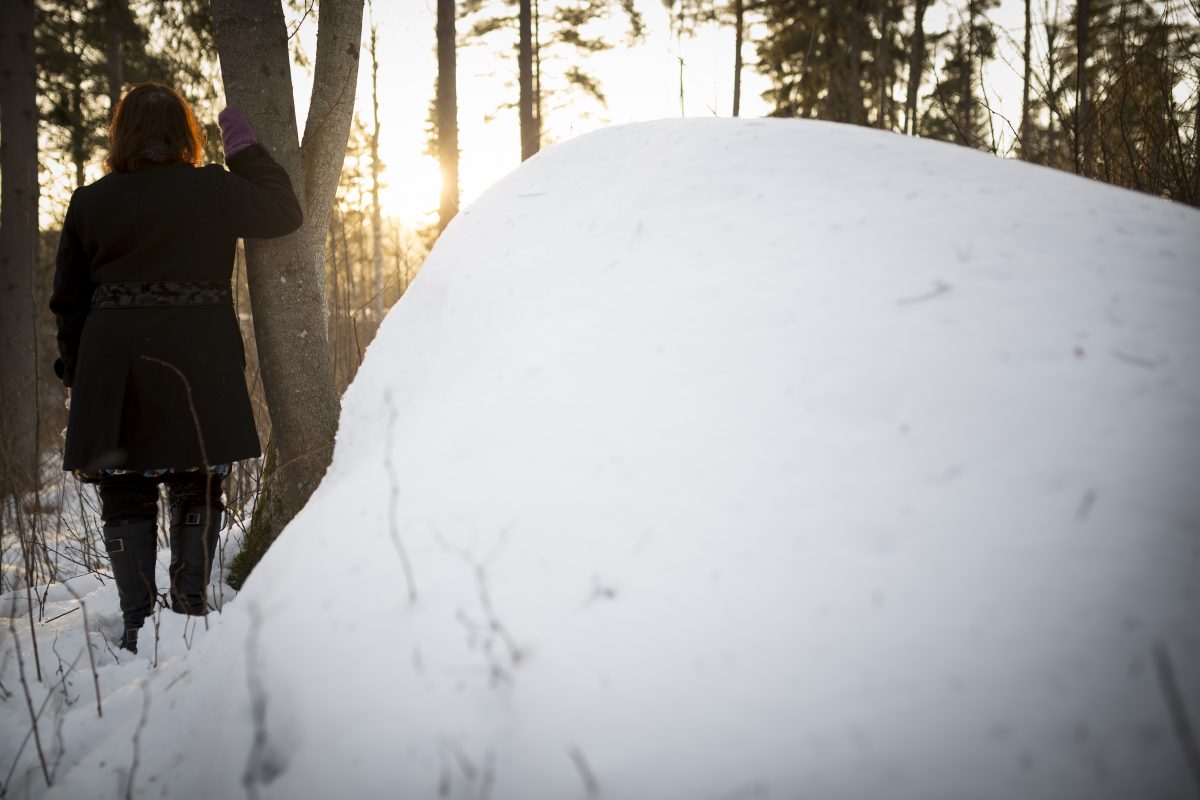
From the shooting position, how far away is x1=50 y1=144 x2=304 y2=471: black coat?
1981 mm

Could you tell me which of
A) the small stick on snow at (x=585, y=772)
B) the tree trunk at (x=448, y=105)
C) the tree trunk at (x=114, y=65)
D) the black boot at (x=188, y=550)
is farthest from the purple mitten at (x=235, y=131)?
the tree trunk at (x=448, y=105)

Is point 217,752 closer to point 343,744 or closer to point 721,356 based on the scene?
point 343,744

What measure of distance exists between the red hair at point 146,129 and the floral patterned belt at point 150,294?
0.38 metres

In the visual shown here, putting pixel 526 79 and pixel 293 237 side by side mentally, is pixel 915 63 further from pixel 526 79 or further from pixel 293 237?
pixel 293 237

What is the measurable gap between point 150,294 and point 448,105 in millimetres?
8542

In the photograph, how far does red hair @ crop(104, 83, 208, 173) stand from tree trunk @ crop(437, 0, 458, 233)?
23.6 ft

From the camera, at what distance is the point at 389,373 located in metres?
1.58

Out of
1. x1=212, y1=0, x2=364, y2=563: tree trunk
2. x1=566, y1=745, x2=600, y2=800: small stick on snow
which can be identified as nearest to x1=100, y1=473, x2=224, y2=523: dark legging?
x1=212, y1=0, x2=364, y2=563: tree trunk

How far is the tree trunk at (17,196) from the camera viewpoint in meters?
5.32

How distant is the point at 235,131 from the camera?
2184mm

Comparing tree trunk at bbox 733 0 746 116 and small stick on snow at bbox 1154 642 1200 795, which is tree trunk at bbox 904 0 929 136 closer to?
tree trunk at bbox 733 0 746 116

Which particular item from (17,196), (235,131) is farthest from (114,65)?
(235,131)

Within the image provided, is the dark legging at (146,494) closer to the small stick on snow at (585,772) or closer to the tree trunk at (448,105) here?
the small stick on snow at (585,772)

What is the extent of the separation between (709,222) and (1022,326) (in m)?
0.61
